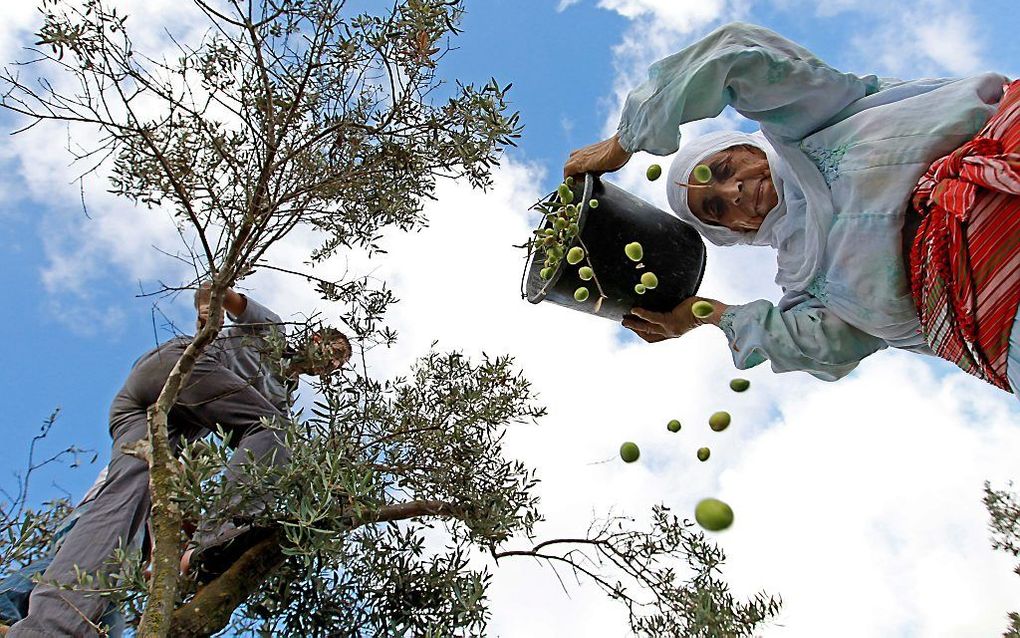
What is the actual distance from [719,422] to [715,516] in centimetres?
52

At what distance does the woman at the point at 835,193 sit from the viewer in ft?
5.91

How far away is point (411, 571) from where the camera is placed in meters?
3.34

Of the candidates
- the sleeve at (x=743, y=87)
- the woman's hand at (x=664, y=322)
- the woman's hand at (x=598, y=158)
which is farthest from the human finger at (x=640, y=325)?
the sleeve at (x=743, y=87)

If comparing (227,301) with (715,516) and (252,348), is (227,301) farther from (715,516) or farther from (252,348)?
(715,516)

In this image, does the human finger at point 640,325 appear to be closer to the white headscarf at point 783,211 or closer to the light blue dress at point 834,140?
the white headscarf at point 783,211

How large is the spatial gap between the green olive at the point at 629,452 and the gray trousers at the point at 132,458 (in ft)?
4.79

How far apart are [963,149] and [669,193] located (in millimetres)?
1204

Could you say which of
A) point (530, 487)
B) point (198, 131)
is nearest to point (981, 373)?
point (530, 487)

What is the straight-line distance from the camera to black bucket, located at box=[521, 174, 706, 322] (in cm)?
276

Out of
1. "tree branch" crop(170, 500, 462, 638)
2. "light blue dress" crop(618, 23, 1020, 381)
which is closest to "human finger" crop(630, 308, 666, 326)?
"light blue dress" crop(618, 23, 1020, 381)

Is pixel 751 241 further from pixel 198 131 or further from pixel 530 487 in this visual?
pixel 198 131

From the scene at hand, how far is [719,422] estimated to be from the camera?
7.89 ft

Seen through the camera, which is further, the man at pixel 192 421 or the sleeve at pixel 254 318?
the sleeve at pixel 254 318

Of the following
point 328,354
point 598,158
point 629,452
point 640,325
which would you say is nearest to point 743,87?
point 598,158
